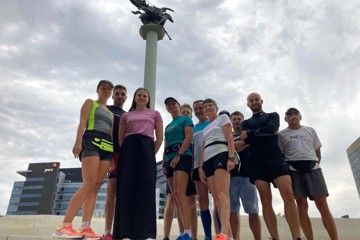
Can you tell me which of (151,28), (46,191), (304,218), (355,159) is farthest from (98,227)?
(46,191)

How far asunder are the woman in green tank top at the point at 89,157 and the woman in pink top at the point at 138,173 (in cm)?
29

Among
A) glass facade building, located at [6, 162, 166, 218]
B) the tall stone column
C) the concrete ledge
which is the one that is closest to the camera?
the concrete ledge

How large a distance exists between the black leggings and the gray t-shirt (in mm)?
2555

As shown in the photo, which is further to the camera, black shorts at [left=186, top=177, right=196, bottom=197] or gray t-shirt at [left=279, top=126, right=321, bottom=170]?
gray t-shirt at [left=279, top=126, right=321, bottom=170]

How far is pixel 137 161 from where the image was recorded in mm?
4684

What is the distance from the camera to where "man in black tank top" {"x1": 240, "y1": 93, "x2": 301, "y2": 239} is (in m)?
5.20

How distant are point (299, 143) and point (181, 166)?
2.13 meters

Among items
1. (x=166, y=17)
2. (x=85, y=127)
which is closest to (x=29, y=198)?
(x=166, y=17)

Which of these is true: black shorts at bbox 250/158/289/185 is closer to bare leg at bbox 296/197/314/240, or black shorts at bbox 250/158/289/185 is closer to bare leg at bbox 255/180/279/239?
bare leg at bbox 255/180/279/239

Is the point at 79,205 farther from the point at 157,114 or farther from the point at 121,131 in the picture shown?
the point at 157,114

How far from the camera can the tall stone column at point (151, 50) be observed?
2292 cm

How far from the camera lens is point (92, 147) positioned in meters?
4.90

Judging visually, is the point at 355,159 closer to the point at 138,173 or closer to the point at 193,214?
the point at 193,214

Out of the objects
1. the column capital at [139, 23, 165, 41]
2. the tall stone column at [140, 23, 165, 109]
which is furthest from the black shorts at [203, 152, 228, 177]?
the column capital at [139, 23, 165, 41]
